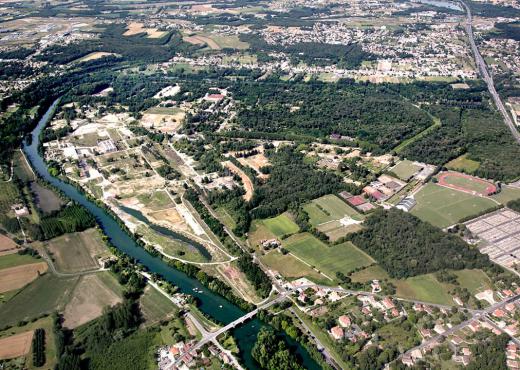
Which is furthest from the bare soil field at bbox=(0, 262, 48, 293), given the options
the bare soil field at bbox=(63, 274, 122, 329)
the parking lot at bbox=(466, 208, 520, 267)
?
the parking lot at bbox=(466, 208, 520, 267)

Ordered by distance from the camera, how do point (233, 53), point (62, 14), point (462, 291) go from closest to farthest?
point (462, 291) < point (233, 53) < point (62, 14)

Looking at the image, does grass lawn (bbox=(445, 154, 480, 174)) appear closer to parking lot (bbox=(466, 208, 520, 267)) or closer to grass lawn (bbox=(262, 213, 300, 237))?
parking lot (bbox=(466, 208, 520, 267))

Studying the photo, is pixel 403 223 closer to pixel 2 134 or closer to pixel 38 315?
pixel 38 315

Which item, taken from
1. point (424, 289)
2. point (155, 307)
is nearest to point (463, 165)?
point (424, 289)

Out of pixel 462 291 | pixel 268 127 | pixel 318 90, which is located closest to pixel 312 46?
pixel 318 90

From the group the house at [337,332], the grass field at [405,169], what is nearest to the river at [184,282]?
the house at [337,332]

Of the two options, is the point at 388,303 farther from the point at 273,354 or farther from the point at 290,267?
the point at 273,354
